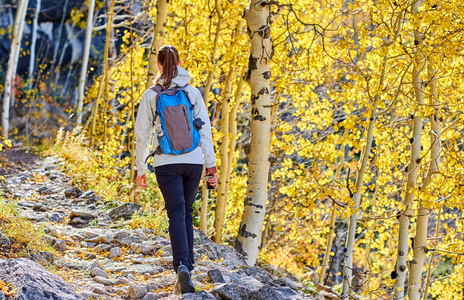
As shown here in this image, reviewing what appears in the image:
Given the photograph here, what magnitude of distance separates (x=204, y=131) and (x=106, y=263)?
6.11 feet

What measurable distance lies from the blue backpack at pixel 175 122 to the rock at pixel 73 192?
4.56 metres

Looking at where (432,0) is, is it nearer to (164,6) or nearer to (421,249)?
(421,249)

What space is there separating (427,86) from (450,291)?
6386 millimetres

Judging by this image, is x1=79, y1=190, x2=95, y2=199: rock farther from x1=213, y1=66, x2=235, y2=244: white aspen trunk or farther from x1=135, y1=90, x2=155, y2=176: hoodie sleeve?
x1=135, y1=90, x2=155, y2=176: hoodie sleeve

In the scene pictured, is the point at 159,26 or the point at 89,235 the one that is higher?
the point at 159,26

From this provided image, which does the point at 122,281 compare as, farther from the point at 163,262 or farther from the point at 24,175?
the point at 24,175

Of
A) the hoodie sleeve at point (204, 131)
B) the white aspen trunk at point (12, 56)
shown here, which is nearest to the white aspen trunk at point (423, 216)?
the hoodie sleeve at point (204, 131)

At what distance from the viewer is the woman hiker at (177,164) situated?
3.52 metres

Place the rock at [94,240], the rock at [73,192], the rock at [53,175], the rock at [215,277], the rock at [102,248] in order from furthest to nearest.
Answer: the rock at [53,175] < the rock at [73,192] < the rock at [94,240] < the rock at [102,248] < the rock at [215,277]

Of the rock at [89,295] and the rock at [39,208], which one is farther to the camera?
the rock at [39,208]

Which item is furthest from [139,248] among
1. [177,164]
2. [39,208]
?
[39,208]

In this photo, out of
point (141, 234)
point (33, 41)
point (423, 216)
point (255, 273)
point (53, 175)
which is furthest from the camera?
point (33, 41)

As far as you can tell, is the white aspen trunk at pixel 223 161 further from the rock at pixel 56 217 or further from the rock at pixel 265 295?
the rock at pixel 265 295

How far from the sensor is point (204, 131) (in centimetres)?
371
